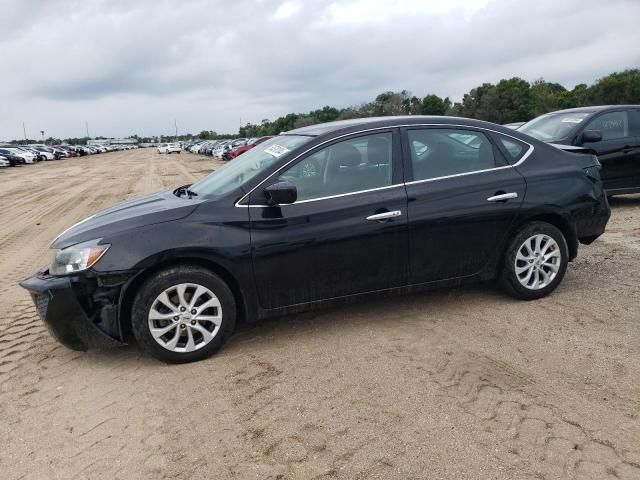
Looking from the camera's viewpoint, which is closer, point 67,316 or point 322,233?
point 67,316

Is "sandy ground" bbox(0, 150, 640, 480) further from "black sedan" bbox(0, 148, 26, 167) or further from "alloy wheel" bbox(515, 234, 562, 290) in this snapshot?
"black sedan" bbox(0, 148, 26, 167)

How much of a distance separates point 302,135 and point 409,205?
110cm

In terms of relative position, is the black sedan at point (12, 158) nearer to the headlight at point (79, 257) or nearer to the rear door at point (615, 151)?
the rear door at point (615, 151)

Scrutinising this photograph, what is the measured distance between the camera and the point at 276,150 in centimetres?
441

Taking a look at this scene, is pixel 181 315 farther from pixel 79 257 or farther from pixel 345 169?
pixel 345 169

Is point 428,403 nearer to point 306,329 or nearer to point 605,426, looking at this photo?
point 605,426

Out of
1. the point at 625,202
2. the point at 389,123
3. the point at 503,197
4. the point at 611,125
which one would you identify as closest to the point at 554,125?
the point at 611,125

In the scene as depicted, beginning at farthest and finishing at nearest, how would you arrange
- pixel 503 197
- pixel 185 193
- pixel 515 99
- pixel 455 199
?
pixel 515 99 → pixel 185 193 → pixel 503 197 → pixel 455 199

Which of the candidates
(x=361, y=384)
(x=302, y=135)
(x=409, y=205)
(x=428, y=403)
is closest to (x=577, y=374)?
(x=428, y=403)

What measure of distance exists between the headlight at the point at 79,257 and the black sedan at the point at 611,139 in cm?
726

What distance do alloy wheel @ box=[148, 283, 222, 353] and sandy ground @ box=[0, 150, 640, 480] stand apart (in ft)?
0.62

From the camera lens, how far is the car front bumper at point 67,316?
368cm

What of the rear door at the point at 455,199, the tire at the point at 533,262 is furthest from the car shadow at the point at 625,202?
the rear door at the point at 455,199

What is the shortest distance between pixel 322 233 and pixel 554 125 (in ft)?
21.8
